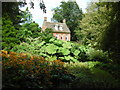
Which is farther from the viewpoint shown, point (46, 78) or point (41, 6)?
point (41, 6)

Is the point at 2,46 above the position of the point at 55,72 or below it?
above

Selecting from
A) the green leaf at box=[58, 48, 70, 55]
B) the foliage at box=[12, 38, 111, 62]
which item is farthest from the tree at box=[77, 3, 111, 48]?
the green leaf at box=[58, 48, 70, 55]

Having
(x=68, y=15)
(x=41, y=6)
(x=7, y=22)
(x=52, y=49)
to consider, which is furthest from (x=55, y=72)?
(x=68, y=15)

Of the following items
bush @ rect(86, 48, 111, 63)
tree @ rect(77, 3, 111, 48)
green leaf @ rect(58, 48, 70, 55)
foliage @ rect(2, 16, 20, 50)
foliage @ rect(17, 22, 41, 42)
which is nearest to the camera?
foliage @ rect(2, 16, 20, 50)

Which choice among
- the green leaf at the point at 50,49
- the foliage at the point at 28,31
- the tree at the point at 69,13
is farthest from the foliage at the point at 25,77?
the tree at the point at 69,13

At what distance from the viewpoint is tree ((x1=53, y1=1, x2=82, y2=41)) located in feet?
104

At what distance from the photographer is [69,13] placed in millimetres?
32656

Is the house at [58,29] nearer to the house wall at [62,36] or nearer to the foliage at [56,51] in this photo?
the house wall at [62,36]

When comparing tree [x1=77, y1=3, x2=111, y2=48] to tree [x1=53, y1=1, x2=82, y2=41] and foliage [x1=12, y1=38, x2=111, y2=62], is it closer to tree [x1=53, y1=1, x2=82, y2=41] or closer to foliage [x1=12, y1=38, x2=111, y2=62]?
foliage [x1=12, y1=38, x2=111, y2=62]

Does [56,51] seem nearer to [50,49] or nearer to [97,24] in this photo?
[50,49]

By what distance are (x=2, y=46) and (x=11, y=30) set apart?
144 centimetres

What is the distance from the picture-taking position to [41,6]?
5.25 meters

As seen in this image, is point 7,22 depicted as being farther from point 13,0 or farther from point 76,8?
point 76,8

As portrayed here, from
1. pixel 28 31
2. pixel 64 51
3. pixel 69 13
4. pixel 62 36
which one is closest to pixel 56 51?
pixel 64 51
